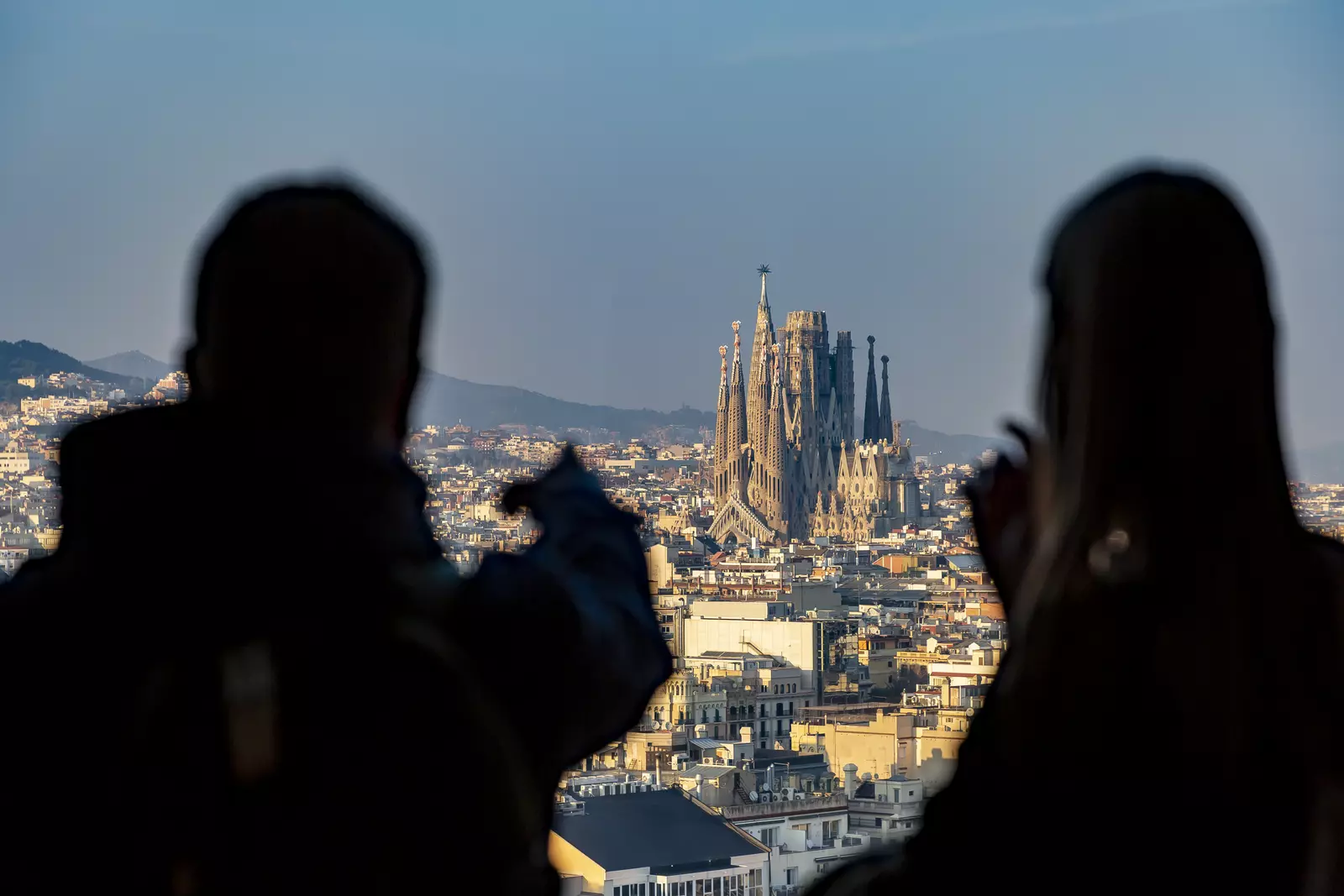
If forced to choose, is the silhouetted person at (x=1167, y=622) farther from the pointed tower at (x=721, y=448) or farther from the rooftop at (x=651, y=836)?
the pointed tower at (x=721, y=448)

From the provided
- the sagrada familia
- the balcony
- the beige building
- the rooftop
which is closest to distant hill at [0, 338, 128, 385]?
the rooftop

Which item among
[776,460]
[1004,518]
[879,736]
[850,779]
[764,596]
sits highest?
[776,460]

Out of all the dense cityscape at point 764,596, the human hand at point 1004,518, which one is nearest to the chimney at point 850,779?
the dense cityscape at point 764,596

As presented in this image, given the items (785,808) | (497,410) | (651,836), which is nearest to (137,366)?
(497,410)

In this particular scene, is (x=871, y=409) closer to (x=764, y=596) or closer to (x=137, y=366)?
(x=764, y=596)

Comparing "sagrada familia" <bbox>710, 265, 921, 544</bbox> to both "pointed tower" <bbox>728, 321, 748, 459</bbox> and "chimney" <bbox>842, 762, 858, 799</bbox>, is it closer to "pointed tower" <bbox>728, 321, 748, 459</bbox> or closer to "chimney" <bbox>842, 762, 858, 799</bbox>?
"pointed tower" <bbox>728, 321, 748, 459</bbox>

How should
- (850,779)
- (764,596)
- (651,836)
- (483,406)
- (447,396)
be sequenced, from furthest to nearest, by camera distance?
(764,596)
(850,779)
(651,836)
(483,406)
(447,396)
